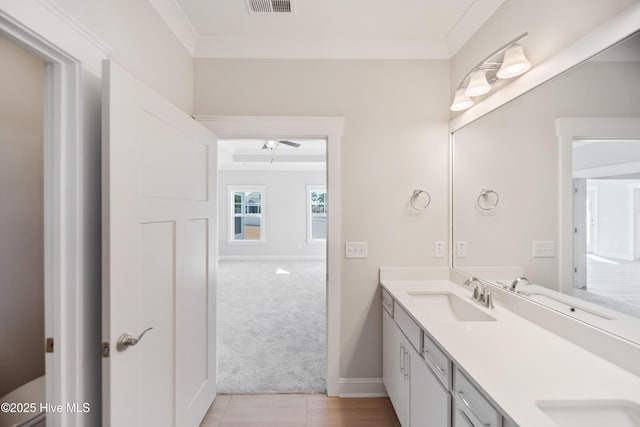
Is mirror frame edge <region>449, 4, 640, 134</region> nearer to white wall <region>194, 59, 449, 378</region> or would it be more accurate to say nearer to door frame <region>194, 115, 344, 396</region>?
white wall <region>194, 59, 449, 378</region>

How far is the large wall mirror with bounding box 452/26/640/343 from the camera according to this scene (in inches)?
38.8

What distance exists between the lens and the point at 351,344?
7.00 feet

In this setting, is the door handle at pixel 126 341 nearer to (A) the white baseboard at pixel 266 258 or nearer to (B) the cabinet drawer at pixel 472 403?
(B) the cabinet drawer at pixel 472 403

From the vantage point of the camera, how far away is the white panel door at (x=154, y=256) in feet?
3.38

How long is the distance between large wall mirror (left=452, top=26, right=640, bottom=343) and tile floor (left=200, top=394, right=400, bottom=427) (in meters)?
1.26

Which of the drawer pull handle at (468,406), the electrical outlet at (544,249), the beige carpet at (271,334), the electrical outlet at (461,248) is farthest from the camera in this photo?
the beige carpet at (271,334)

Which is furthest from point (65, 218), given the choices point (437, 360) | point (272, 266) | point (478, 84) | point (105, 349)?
point (272, 266)

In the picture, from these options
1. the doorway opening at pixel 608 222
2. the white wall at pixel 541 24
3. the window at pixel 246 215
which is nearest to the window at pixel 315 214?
the window at pixel 246 215

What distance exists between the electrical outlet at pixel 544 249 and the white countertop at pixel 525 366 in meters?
0.35

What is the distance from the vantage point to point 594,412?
31.2 inches

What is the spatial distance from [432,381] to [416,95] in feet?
6.36

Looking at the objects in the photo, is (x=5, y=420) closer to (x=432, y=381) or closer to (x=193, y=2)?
(x=432, y=381)

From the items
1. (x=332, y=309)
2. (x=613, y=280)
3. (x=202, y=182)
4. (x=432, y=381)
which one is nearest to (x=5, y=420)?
(x=202, y=182)

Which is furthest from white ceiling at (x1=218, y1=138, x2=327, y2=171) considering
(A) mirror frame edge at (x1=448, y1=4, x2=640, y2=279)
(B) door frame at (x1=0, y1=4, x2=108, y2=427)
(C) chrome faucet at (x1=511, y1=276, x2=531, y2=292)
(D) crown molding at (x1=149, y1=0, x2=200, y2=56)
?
(B) door frame at (x1=0, y1=4, x2=108, y2=427)
